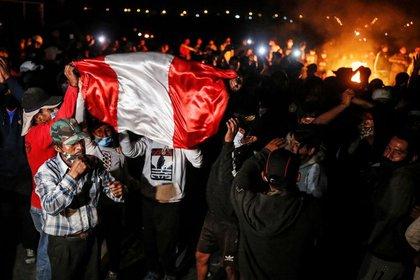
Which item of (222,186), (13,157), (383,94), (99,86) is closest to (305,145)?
(222,186)

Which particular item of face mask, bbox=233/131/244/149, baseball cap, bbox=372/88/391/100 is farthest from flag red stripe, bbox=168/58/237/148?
baseball cap, bbox=372/88/391/100

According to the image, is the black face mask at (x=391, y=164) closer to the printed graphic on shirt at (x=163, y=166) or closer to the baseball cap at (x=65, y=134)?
the printed graphic on shirt at (x=163, y=166)

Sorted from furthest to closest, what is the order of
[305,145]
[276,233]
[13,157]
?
A: [13,157], [305,145], [276,233]

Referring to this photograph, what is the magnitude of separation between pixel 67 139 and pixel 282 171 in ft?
6.55

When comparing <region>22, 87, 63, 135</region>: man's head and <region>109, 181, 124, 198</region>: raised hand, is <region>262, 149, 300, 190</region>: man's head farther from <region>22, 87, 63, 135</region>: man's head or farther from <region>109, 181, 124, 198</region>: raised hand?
<region>22, 87, 63, 135</region>: man's head

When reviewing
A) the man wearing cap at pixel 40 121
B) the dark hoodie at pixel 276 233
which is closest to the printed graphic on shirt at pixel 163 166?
the man wearing cap at pixel 40 121

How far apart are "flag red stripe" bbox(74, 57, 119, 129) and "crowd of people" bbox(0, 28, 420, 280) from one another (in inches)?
5.6

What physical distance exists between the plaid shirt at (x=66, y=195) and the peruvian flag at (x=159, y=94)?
1050mm

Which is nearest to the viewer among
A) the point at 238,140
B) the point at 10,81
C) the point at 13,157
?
the point at 238,140

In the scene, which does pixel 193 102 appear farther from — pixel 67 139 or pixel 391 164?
pixel 391 164

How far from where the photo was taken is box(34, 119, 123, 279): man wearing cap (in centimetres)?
350

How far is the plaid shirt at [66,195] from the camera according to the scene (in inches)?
137

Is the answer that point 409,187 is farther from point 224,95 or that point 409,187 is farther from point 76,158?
point 76,158

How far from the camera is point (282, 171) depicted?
3.27 metres
